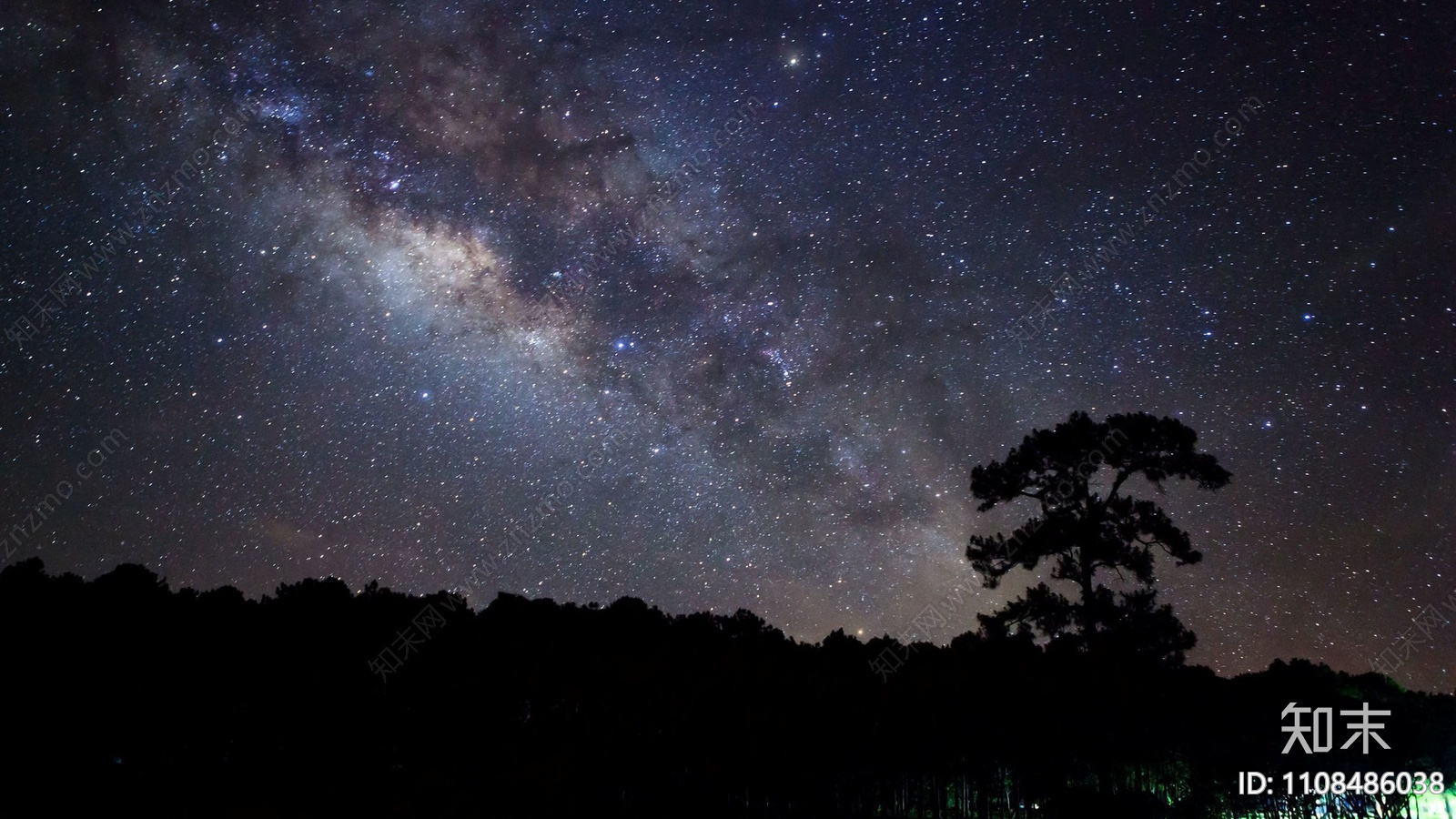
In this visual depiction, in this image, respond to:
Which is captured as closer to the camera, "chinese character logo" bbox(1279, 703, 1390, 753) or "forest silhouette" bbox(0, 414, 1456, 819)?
"forest silhouette" bbox(0, 414, 1456, 819)

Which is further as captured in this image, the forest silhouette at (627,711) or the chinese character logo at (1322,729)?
the chinese character logo at (1322,729)

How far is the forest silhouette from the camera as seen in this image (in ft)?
42.5

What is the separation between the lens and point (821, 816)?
15.6m

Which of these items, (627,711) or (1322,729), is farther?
(1322,729)

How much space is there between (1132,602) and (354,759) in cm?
1843

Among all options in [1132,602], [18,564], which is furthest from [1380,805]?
[18,564]

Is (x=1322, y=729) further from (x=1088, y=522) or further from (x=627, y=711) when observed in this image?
(x=627, y=711)

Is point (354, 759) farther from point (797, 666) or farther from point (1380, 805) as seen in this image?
point (1380, 805)

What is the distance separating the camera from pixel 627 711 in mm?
15844

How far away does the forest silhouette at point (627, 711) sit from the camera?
12.9 m

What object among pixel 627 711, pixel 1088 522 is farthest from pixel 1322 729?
pixel 627 711

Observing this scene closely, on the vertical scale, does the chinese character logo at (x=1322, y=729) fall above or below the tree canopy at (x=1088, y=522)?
below

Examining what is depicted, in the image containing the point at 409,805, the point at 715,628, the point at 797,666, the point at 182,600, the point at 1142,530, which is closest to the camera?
the point at 409,805

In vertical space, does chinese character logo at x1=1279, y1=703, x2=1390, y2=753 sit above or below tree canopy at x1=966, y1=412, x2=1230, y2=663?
below
